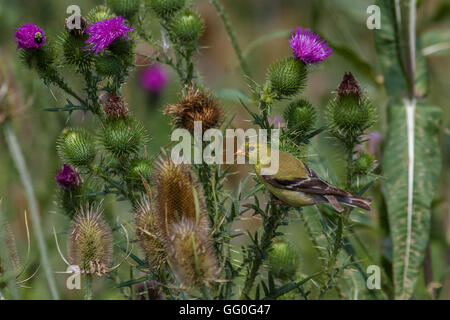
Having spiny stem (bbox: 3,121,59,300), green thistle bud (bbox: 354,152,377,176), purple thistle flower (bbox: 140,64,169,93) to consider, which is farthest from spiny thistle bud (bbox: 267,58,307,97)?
purple thistle flower (bbox: 140,64,169,93)

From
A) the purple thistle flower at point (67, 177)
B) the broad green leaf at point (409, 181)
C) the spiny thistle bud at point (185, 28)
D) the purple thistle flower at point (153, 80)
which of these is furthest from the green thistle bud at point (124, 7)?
the purple thistle flower at point (153, 80)

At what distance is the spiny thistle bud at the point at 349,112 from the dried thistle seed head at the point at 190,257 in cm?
73

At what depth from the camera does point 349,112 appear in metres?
1.85

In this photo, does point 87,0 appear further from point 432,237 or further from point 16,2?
point 432,237

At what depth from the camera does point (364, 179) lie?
2.15 meters

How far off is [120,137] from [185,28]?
56cm

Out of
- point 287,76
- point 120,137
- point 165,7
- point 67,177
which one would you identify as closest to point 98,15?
point 165,7

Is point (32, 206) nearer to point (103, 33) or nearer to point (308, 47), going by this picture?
point (103, 33)

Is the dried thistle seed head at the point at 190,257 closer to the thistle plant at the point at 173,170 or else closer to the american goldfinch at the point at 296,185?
the thistle plant at the point at 173,170

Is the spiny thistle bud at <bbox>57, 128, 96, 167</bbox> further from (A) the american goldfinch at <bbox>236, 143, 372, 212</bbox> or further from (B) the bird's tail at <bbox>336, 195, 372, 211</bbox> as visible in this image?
(B) the bird's tail at <bbox>336, 195, 372, 211</bbox>

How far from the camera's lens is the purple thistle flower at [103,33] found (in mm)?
1716

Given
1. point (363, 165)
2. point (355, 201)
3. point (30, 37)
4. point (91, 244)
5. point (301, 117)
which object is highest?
point (30, 37)

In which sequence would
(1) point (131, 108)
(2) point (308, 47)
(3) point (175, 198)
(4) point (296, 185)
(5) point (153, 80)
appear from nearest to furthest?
1. (3) point (175, 198)
2. (4) point (296, 185)
3. (2) point (308, 47)
4. (1) point (131, 108)
5. (5) point (153, 80)
